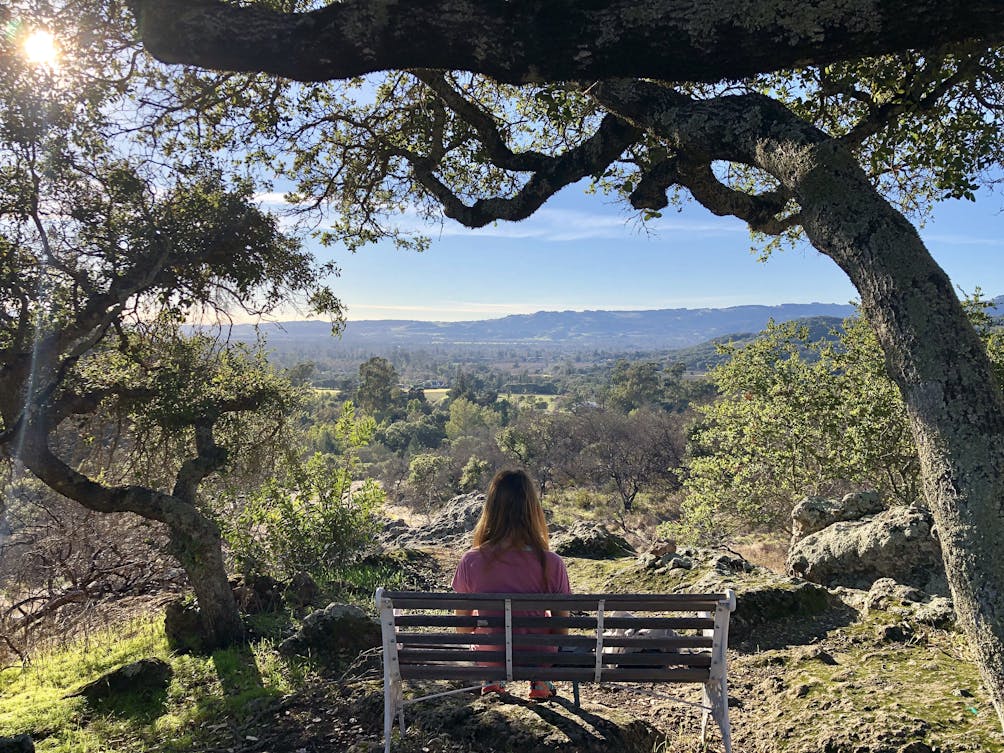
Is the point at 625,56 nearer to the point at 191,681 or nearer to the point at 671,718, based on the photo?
the point at 671,718

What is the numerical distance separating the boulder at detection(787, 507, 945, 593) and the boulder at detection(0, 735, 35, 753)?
297 inches

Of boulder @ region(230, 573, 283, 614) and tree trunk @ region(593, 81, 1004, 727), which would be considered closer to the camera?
tree trunk @ region(593, 81, 1004, 727)

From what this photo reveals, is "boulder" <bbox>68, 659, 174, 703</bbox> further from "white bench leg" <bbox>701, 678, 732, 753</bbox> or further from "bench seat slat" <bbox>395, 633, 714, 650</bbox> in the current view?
"white bench leg" <bbox>701, 678, 732, 753</bbox>

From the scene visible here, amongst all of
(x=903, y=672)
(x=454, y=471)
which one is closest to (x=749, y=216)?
(x=903, y=672)

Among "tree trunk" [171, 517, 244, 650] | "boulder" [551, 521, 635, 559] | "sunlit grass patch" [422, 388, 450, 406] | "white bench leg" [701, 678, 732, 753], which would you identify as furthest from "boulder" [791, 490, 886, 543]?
"sunlit grass patch" [422, 388, 450, 406]

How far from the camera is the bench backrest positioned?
10.3 ft

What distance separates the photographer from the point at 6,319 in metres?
5.35

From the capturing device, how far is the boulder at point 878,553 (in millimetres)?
6184

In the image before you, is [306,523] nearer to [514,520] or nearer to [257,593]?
[257,593]

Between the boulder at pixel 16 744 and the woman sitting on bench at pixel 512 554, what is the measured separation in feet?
8.09

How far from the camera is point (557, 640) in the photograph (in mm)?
3209

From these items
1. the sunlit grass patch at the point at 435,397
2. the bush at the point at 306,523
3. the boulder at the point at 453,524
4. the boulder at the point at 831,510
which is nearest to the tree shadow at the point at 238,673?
the bush at the point at 306,523

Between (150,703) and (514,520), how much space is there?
378 cm

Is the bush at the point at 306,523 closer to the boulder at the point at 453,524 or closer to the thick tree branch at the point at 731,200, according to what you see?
the thick tree branch at the point at 731,200
